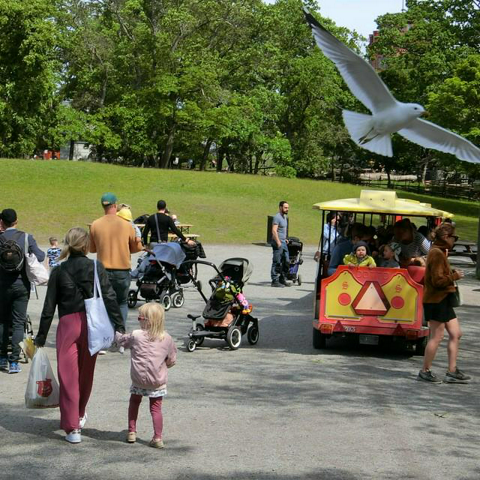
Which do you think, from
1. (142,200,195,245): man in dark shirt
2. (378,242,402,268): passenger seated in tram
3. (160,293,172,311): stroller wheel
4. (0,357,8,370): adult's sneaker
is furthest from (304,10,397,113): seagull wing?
(142,200,195,245): man in dark shirt

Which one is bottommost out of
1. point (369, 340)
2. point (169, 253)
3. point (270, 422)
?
point (270, 422)

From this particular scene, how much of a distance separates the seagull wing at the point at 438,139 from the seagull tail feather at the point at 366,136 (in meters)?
0.36

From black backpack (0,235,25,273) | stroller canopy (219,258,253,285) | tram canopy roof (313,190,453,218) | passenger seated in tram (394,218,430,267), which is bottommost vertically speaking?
stroller canopy (219,258,253,285)

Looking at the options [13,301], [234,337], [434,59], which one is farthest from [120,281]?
[434,59]

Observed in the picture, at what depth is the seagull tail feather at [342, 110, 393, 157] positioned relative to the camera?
8141 mm

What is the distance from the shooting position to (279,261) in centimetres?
2017

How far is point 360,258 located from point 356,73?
4.51 m

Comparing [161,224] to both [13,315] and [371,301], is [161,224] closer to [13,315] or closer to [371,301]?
[371,301]

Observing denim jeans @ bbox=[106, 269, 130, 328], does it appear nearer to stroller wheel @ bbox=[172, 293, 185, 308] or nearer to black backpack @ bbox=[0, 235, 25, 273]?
black backpack @ bbox=[0, 235, 25, 273]

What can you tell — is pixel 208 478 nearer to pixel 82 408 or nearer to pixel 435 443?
pixel 82 408

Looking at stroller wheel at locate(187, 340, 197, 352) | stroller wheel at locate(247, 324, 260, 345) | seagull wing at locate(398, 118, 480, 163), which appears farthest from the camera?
stroller wheel at locate(247, 324, 260, 345)

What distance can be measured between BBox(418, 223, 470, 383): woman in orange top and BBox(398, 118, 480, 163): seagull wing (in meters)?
1.74

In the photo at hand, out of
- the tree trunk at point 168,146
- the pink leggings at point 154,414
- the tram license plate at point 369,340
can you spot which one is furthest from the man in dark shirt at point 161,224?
the tree trunk at point 168,146

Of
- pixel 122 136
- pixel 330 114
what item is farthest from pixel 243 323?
pixel 330 114
